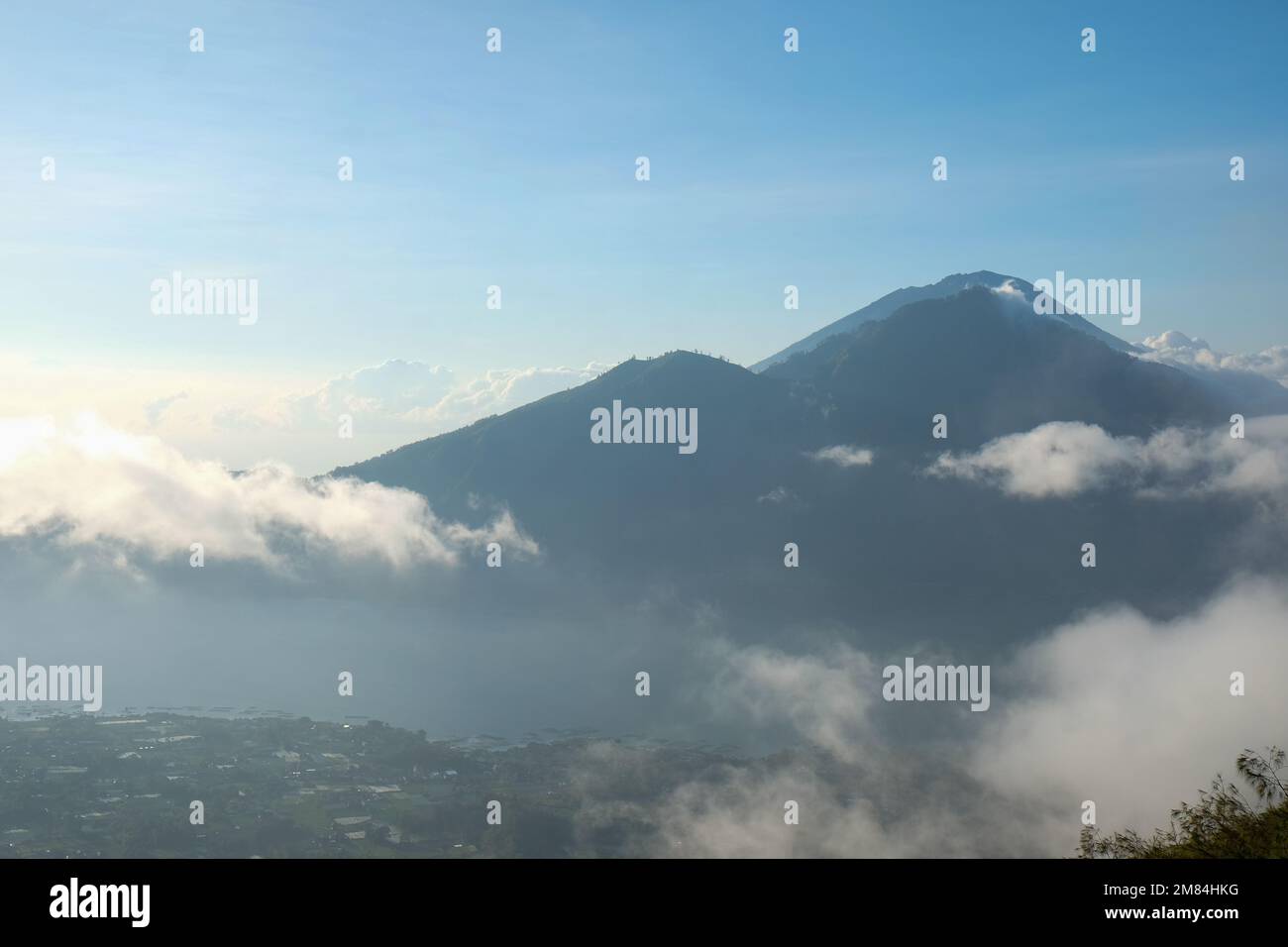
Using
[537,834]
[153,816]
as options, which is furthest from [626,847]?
[153,816]
